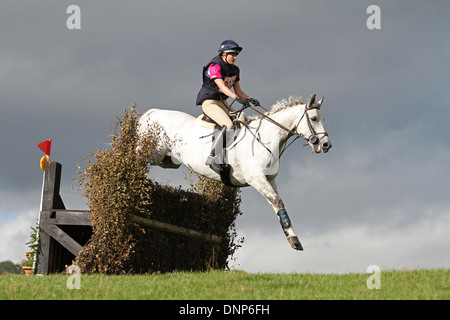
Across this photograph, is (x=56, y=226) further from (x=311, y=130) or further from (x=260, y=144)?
(x=311, y=130)

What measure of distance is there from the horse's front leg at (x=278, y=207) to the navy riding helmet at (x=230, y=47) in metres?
2.77

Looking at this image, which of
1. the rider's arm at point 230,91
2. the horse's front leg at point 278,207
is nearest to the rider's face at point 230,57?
the rider's arm at point 230,91

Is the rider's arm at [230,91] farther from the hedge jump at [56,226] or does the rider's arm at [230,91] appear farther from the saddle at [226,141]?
the hedge jump at [56,226]

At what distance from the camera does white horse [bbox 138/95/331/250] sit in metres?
9.72

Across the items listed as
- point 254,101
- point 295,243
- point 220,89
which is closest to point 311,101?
point 254,101

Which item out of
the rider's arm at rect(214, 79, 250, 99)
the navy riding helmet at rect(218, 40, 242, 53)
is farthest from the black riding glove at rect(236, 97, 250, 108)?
the navy riding helmet at rect(218, 40, 242, 53)

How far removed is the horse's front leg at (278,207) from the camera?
9.39 metres

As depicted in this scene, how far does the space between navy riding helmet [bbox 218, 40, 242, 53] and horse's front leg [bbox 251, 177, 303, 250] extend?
9.08 feet

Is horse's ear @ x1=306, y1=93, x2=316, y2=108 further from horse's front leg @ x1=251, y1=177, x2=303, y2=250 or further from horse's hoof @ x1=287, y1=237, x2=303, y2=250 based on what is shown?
horse's hoof @ x1=287, y1=237, x2=303, y2=250

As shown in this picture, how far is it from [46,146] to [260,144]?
5.70 m

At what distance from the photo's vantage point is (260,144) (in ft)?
33.7
